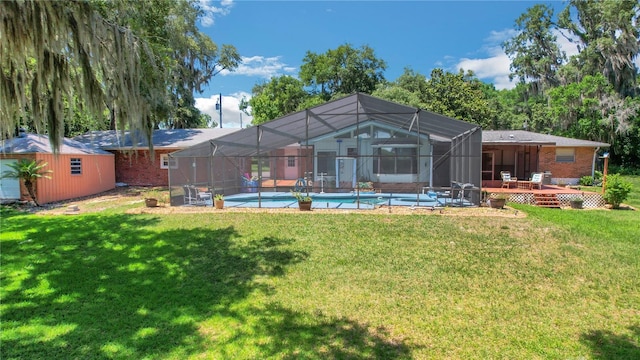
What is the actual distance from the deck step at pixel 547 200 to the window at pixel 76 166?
62.5ft

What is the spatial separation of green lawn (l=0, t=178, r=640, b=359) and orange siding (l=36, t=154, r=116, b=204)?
19.5 feet

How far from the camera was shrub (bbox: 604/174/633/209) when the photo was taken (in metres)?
10.8

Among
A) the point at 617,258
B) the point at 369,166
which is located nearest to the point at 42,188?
the point at 369,166

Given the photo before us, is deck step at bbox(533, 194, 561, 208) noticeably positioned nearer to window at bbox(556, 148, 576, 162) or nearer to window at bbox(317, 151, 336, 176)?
window at bbox(556, 148, 576, 162)

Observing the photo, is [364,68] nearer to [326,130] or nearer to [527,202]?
[326,130]

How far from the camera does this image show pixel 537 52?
27.1m

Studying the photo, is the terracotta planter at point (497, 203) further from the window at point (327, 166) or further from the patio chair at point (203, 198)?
the patio chair at point (203, 198)

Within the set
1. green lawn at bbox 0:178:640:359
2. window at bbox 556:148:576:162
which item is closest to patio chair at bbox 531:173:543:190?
window at bbox 556:148:576:162

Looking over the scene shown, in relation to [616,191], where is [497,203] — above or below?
below

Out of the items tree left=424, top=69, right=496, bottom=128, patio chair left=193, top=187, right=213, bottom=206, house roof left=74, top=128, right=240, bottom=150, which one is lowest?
patio chair left=193, top=187, right=213, bottom=206

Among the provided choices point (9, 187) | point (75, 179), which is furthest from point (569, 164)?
point (9, 187)

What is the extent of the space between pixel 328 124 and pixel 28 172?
38.0 ft

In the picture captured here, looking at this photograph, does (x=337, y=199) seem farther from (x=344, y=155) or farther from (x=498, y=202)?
(x=498, y=202)

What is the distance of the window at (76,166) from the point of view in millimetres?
14125
